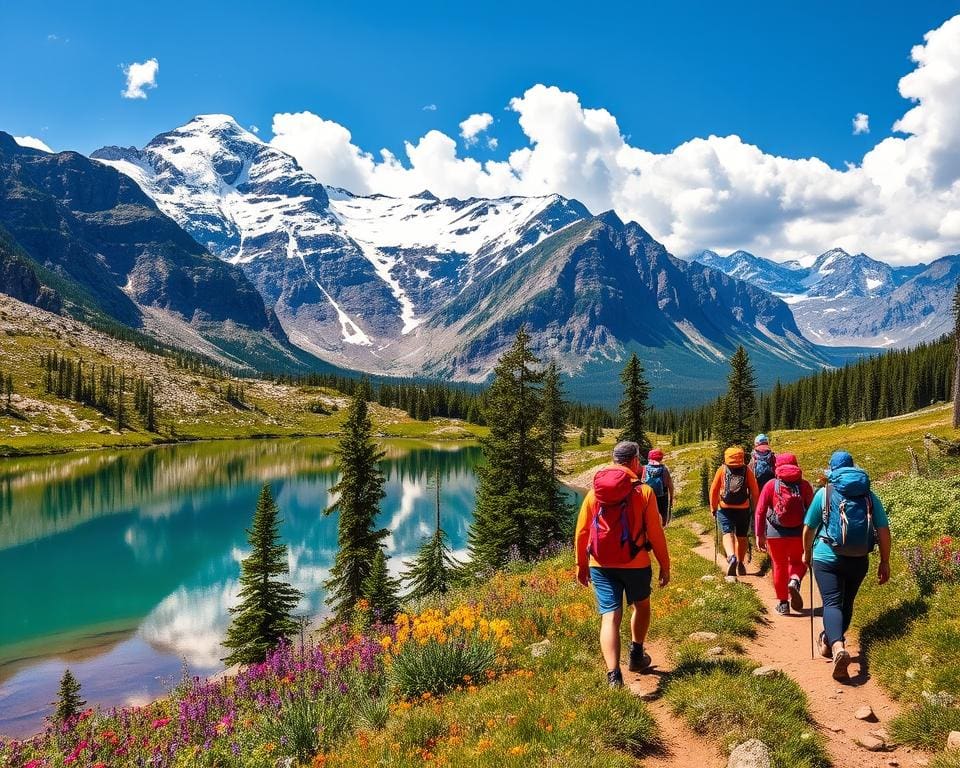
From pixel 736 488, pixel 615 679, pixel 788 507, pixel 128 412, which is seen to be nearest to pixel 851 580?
pixel 788 507

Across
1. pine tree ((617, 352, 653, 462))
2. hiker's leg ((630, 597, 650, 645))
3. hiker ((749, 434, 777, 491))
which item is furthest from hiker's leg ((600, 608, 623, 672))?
pine tree ((617, 352, 653, 462))

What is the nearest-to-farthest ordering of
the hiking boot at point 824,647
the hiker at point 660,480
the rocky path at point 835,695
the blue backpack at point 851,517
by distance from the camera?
the rocky path at point 835,695 < the blue backpack at point 851,517 < the hiking boot at point 824,647 < the hiker at point 660,480

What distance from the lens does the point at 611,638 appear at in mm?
7961

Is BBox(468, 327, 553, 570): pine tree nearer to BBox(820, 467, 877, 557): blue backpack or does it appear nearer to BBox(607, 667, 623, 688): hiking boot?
BBox(820, 467, 877, 557): blue backpack

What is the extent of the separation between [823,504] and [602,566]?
3862 mm

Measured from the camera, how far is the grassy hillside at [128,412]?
126375 millimetres

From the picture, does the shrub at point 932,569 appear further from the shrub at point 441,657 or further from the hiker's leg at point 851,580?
the shrub at point 441,657

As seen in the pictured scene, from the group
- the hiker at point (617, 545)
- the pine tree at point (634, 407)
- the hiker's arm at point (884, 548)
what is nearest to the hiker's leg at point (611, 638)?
the hiker at point (617, 545)

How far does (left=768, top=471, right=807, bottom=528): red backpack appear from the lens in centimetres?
1150

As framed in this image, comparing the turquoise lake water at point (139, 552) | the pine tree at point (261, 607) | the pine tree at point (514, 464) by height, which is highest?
the pine tree at point (514, 464)

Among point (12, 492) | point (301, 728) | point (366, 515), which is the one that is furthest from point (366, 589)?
point (12, 492)

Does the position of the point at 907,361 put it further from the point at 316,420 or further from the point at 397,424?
the point at 316,420

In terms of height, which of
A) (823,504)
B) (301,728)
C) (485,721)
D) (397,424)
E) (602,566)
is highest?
(823,504)

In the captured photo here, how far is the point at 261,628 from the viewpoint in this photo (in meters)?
25.3
